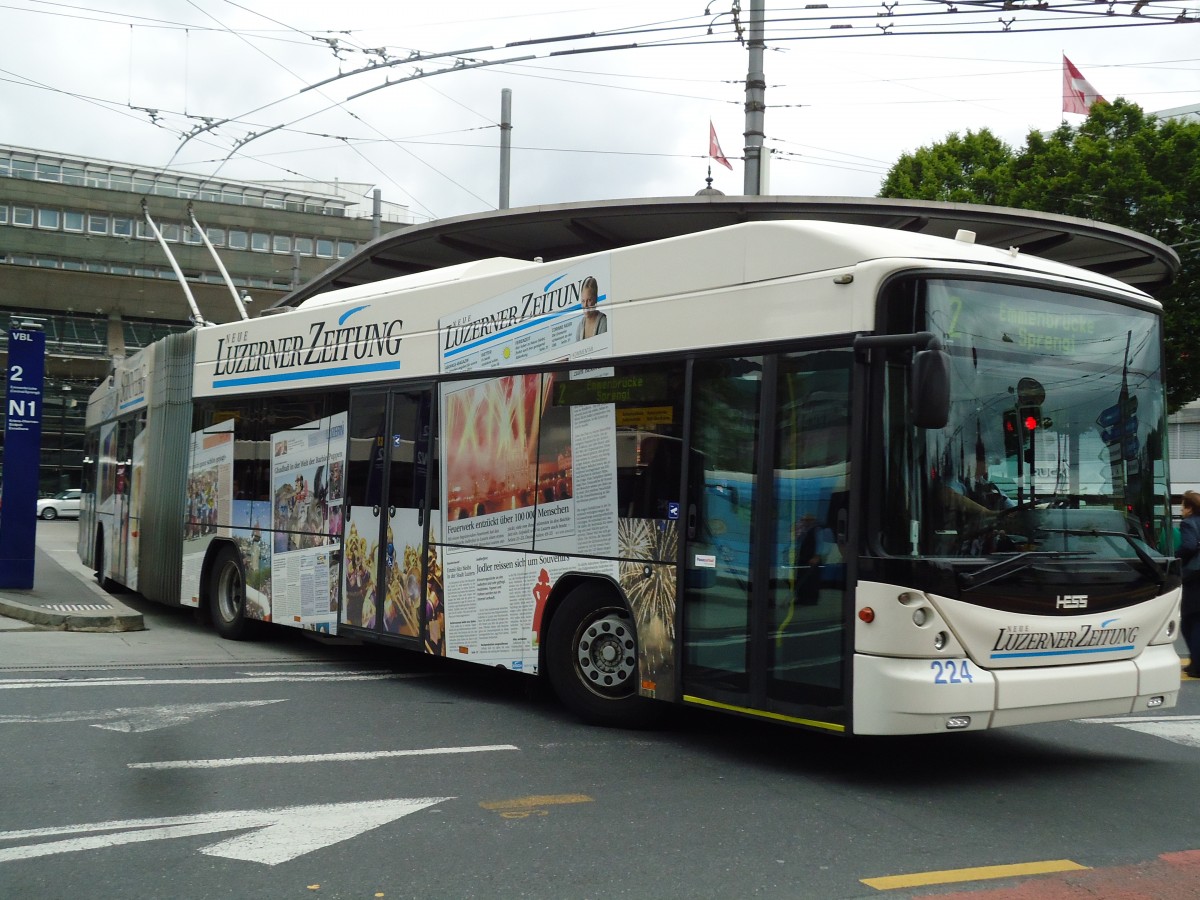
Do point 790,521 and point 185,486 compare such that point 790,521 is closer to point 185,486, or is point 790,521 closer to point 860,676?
point 860,676

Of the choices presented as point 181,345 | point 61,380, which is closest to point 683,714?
point 181,345

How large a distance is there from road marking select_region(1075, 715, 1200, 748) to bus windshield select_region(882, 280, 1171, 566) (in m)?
1.82

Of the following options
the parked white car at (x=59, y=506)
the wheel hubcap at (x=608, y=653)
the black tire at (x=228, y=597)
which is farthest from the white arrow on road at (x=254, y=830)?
the parked white car at (x=59, y=506)

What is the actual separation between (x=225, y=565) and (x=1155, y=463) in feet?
28.8

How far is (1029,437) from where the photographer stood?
659cm

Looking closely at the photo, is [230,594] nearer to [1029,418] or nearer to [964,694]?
[964,694]

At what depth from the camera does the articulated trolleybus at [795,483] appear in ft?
20.8

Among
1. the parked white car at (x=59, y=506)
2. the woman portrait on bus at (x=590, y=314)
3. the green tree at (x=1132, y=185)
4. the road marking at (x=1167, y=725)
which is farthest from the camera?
the parked white car at (x=59, y=506)

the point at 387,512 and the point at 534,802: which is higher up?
the point at 387,512

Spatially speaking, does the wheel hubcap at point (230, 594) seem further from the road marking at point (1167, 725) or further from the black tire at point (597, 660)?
the road marking at point (1167, 725)

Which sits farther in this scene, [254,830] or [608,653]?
[608,653]

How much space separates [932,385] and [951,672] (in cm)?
142

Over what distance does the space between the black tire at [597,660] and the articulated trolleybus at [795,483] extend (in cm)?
2

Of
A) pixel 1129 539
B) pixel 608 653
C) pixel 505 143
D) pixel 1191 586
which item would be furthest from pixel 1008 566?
pixel 505 143
